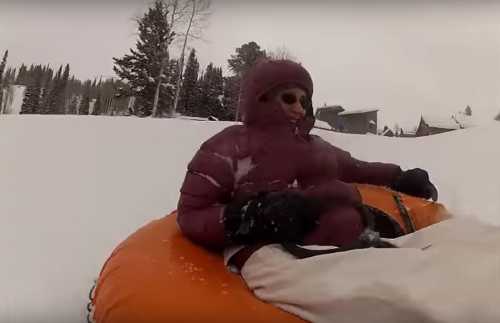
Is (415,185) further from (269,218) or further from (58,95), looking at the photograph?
(58,95)

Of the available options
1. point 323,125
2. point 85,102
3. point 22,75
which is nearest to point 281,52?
point 323,125

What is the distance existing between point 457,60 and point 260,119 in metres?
0.65

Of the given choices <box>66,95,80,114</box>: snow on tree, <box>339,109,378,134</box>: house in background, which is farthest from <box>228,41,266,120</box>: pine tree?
<box>66,95,80,114</box>: snow on tree

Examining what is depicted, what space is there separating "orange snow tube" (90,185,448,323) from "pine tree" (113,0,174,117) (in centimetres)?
52

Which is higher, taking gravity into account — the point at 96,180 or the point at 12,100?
the point at 12,100

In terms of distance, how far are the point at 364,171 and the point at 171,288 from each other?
1.43 ft

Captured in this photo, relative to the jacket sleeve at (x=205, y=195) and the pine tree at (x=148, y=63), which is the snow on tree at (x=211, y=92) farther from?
the jacket sleeve at (x=205, y=195)

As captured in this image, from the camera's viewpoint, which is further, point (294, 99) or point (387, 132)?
point (387, 132)

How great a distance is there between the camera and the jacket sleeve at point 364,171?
840 mm

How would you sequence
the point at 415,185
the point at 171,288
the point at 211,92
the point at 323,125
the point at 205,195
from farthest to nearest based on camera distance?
the point at 211,92
the point at 323,125
the point at 415,185
the point at 205,195
the point at 171,288

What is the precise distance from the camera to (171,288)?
0.54 metres

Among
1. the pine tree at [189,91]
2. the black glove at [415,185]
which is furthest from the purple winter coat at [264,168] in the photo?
the pine tree at [189,91]

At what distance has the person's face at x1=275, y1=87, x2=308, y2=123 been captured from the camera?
72 cm

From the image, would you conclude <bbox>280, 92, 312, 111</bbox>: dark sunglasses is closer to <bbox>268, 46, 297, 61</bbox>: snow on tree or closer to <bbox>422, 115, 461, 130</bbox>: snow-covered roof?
<bbox>268, 46, 297, 61</bbox>: snow on tree
